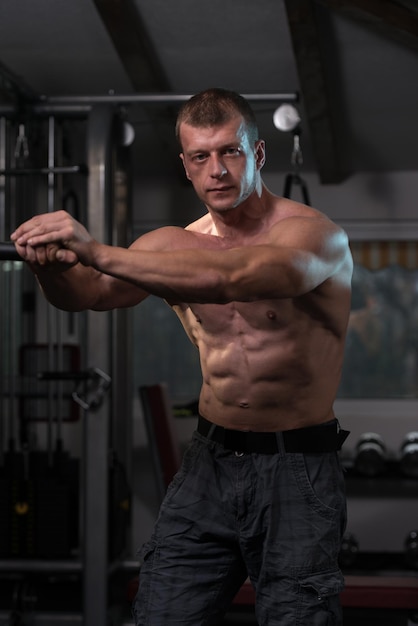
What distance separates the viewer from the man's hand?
1692 millimetres

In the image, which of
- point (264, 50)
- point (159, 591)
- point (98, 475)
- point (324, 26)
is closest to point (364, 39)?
point (324, 26)

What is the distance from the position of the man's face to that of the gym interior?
181 cm

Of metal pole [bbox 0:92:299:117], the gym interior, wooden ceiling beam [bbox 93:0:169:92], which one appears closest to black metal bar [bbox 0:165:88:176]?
the gym interior

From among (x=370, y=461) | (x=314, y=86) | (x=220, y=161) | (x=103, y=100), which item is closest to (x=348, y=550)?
(x=370, y=461)

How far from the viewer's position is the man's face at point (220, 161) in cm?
205

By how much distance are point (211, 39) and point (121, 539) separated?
2218 mm

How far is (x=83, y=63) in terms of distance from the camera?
14.6ft

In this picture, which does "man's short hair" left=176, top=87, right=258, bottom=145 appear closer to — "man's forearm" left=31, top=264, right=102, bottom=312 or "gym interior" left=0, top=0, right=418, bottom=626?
"man's forearm" left=31, top=264, right=102, bottom=312

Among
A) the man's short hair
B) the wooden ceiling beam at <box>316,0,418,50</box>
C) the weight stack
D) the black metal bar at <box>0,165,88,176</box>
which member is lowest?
the weight stack

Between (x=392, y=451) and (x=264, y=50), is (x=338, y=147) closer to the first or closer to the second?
(x=264, y=50)

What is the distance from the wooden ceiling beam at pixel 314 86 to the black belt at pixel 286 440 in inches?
80.5

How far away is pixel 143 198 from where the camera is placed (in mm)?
6109

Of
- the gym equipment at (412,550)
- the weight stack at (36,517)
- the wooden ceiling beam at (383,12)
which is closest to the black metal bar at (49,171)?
the wooden ceiling beam at (383,12)

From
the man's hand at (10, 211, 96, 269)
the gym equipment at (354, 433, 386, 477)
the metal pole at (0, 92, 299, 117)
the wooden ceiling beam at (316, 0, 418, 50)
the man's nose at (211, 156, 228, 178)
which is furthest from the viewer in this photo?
the gym equipment at (354, 433, 386, 477)
